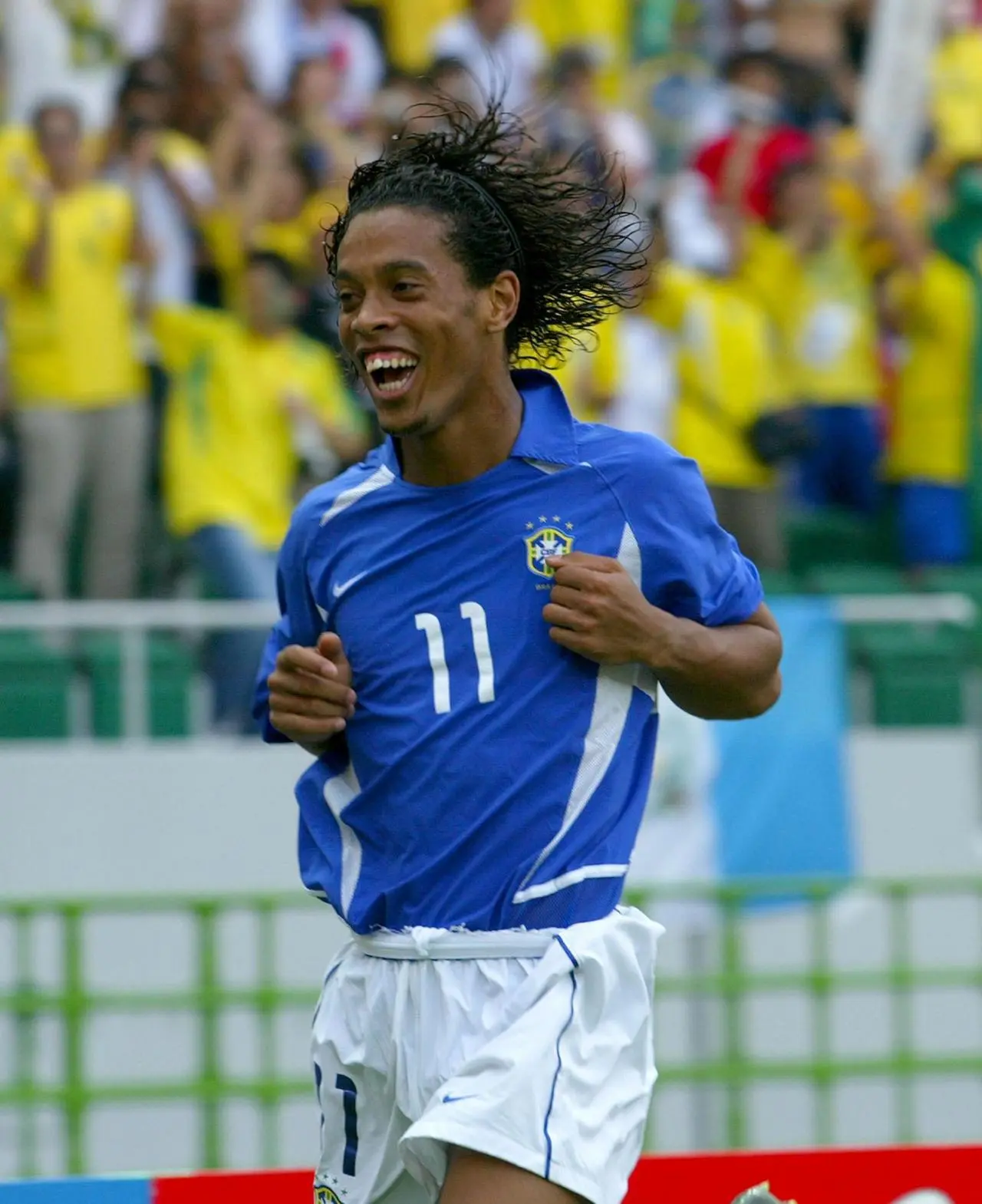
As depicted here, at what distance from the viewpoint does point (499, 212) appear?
11.9ft

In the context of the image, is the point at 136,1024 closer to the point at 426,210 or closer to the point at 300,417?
the point at 300,417

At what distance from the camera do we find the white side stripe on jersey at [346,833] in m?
3.65

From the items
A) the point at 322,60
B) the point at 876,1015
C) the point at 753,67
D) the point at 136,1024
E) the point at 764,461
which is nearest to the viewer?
the point at 136,1024

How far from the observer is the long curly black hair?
359 centimetres

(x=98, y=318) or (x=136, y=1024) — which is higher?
(x=98, y=318)

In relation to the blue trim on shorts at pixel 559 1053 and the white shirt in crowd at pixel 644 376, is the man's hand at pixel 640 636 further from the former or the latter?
the white shirt in crowd at pixel 644 376

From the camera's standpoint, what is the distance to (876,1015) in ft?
26.5

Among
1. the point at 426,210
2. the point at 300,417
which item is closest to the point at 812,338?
the point at 300,417

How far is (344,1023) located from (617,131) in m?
6.96

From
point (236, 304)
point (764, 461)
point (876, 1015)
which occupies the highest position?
point (236, 304)

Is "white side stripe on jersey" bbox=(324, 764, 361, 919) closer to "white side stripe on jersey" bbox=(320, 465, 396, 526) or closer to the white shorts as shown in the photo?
the white shorts

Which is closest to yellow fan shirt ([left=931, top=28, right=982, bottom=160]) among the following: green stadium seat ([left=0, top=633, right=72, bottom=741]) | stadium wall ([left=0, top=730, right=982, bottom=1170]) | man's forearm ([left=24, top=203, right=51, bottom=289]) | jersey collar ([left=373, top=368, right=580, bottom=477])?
stadium wall ([left=0, top=730, right=982, bottom=1170])

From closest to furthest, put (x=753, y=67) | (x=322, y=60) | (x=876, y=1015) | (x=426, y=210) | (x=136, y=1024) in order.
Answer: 1. (x=426, y=210)
2. (x=136, y=1024)
3. (x=876, y=1015)
4. (x=322, y=60)
5. (x=753, y=67)

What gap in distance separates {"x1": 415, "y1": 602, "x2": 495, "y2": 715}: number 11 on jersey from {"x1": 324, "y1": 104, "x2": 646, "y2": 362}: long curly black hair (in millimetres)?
469
